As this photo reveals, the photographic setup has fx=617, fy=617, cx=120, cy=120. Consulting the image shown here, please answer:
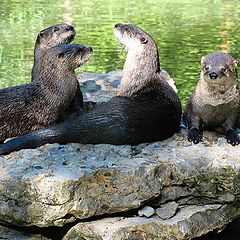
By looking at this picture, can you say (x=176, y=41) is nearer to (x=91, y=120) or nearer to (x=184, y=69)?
(x=184, y=69)

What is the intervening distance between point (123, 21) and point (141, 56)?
752 cm

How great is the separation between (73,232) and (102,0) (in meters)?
12.9

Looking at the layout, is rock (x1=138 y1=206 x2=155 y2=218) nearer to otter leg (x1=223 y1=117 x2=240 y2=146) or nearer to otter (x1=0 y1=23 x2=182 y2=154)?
otter (x1=0 y1=23 x2=182 y2=154)

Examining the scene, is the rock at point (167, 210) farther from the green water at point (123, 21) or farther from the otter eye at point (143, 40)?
the green water at point (123, 21)

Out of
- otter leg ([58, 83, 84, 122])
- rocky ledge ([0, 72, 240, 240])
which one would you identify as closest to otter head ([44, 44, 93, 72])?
otter leg ([58, 83, 84, 122])

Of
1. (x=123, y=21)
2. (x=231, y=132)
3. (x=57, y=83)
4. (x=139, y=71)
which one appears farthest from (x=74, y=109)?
(x=123, y=21)

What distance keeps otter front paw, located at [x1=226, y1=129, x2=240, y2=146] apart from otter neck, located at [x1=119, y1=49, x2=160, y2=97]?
654 millimetres

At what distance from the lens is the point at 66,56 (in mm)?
3746

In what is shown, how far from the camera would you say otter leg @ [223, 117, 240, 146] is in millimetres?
3519

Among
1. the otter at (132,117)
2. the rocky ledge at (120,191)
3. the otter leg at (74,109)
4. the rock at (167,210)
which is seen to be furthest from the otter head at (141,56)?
the rock at (167,210)

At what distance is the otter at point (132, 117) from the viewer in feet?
11.2

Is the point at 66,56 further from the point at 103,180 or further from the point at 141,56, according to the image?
the point at 103,180

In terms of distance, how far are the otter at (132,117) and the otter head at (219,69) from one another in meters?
0.32

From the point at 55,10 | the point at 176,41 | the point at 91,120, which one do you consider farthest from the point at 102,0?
the point at 91,120
